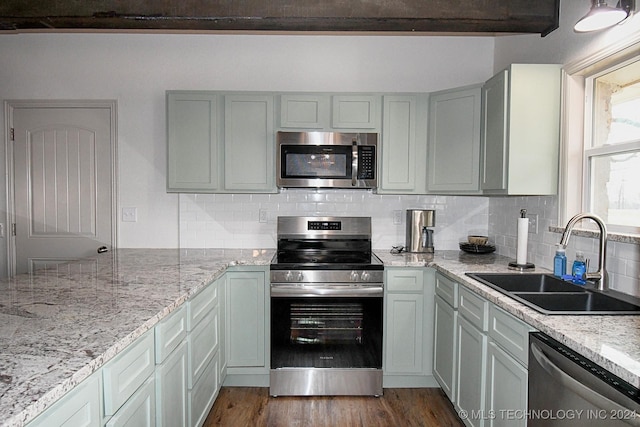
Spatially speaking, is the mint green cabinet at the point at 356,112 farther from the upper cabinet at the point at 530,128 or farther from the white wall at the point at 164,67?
the upper cabinet at the point at 530,128

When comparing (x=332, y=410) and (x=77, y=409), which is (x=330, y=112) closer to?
(x=332, y=410)

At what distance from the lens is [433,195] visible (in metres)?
3.26

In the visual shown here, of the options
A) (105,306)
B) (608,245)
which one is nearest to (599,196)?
(608,245)

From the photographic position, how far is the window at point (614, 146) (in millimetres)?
1974

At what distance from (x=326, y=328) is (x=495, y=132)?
1643 mm

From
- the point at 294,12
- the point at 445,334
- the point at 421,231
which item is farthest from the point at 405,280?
the point at 294,12

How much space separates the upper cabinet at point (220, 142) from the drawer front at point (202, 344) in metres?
0.99

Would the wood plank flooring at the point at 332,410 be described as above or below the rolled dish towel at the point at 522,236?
below

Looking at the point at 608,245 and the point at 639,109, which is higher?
the point at 639,109

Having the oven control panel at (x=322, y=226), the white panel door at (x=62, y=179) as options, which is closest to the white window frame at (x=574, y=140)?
the oven control panel at (x=322, y=226)

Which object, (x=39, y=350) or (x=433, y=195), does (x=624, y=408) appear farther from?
(x=433, y=195)

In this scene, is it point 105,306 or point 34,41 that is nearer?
point 105,306

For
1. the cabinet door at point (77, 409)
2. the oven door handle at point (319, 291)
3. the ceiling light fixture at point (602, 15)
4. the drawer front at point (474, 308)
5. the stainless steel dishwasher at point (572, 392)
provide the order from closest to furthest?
the cabinet door at point (77, 409) < the stainless steel dishwasher at point (572, 392) < the ceiling light fixture at point (602, 15) < the drawer front at point (474, 308) < the oven door handle at point (319, 291)

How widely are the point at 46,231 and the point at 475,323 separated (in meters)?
3.34
